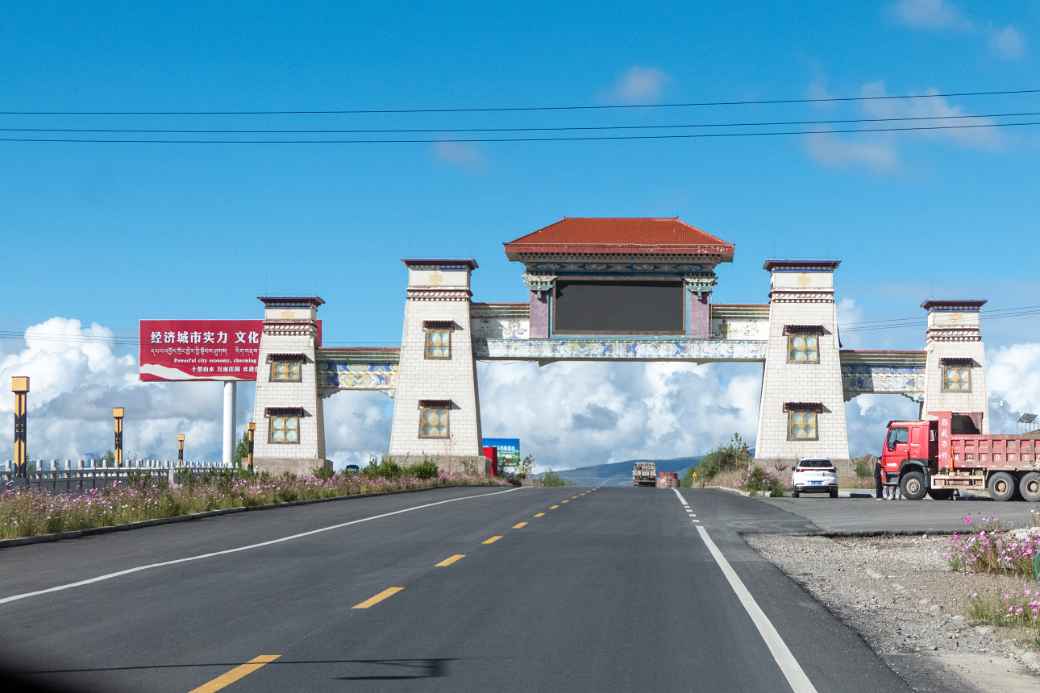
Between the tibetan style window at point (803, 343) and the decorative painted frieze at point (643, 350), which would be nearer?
the tibetan style window at point (803, 343)

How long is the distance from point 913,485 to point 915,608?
1323 inches

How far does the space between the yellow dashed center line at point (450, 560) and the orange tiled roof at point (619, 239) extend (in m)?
48.4

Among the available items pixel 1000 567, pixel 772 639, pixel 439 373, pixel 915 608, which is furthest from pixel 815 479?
pixel 772 639

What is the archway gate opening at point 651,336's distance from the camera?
64.7 metres

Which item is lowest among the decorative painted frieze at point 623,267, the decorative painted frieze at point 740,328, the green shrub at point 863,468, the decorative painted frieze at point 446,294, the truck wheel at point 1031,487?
the green shrub at point 863,468

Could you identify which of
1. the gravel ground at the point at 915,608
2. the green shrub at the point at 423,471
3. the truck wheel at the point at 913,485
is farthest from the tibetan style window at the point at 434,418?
the gravel ground at the point at 915,608

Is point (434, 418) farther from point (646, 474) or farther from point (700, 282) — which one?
point (646, 474)

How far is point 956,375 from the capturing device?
64500mm

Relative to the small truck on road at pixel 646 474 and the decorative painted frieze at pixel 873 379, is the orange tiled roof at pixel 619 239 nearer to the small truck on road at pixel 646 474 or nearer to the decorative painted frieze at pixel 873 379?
the decorative painted frieze at pixel 873 379

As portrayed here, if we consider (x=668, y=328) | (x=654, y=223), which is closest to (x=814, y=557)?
(x=668, y=328)

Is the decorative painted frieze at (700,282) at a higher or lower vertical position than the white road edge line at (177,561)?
higher

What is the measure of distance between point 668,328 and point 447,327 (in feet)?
39.1

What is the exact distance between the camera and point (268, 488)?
36.4 metres

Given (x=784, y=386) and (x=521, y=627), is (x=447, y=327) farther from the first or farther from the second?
(x=521, y=627)
